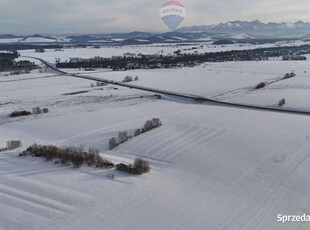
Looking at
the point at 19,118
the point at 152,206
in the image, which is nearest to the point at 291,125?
the point at 152,206

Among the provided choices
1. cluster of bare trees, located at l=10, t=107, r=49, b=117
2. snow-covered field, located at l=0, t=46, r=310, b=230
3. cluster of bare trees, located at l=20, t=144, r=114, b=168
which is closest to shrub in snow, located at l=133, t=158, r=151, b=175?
snow-covered field, located at l=0, t=46, r=310, b=230

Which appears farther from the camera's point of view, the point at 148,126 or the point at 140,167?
the point at 148,126

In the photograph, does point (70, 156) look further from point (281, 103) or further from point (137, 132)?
point (281, 103)

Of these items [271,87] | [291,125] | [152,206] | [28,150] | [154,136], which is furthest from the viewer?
[271,87]

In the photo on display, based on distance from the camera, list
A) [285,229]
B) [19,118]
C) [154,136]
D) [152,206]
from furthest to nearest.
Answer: [19,118] → [154,136] → [152,206] → [285,229]

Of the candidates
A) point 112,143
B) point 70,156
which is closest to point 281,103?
point 112,143

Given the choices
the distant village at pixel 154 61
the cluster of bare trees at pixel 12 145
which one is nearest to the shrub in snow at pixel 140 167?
the cluster of bare trees at pixel 12 145

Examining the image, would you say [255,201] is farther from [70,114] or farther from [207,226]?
[70,114]

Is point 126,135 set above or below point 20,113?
below
